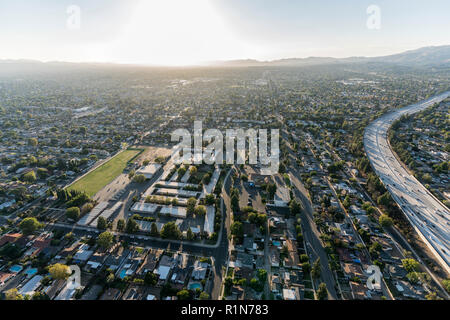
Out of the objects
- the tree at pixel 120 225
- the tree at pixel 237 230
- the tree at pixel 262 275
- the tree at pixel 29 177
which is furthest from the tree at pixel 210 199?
the tree at pixel 29 177

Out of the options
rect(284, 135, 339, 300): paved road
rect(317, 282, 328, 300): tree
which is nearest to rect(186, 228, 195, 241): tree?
rect(284, 135, 339, 300): paved road

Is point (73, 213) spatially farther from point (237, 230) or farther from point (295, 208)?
point (295, 208)

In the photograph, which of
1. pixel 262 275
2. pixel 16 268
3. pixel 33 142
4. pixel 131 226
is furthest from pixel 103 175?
pixel 262 275

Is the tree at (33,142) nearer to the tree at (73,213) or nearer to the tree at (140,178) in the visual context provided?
the tree at (140,178)

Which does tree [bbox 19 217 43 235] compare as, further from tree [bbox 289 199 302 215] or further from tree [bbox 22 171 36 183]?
tree [bbox 289 199 302 215]

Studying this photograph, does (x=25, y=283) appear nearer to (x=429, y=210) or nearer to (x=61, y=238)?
(x=61, y=238)
